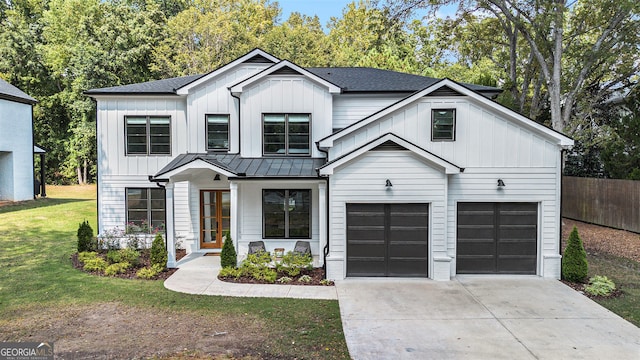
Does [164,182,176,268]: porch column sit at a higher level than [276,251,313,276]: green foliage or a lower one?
higher

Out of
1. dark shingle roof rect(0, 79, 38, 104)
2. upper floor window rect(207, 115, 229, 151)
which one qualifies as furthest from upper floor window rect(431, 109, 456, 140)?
dark shingle roof rect(0, 79, 38, 104)

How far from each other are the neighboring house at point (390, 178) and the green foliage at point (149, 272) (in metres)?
0.87

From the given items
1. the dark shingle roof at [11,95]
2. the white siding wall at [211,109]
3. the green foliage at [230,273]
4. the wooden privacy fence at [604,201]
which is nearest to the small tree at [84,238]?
the white siding wall at [211,109]

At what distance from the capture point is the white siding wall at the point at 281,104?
42.6ft

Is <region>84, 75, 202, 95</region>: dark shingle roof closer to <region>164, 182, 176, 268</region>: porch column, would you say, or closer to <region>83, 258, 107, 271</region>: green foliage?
<region>164, 182, 176, 268</region>: porch column

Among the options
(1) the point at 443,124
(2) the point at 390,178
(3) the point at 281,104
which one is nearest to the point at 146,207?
(3) the point at 281,104

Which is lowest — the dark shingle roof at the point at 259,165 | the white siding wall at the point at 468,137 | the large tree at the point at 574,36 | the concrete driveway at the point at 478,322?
the concrete driveway at the point at 478,322

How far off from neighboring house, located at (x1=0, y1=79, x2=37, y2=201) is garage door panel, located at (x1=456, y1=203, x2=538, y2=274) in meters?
25.6

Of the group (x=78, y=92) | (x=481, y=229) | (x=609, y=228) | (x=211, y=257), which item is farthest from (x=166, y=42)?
(x=609, y=228)

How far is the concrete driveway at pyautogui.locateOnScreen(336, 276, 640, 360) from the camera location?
6.51 meters

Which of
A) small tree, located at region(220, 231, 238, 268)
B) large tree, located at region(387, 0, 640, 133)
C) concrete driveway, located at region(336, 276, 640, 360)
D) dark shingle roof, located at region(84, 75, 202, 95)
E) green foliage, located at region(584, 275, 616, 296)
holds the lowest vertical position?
concrete driveway, located at region(336, 276, 640, 360)

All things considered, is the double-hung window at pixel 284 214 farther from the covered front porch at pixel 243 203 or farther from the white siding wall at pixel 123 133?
the white siding wall at pixel 123 133

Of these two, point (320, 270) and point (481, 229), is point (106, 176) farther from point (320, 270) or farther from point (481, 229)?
point (481, 229)

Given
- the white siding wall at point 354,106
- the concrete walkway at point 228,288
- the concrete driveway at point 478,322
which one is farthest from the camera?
the white siding wall at point 354,106
